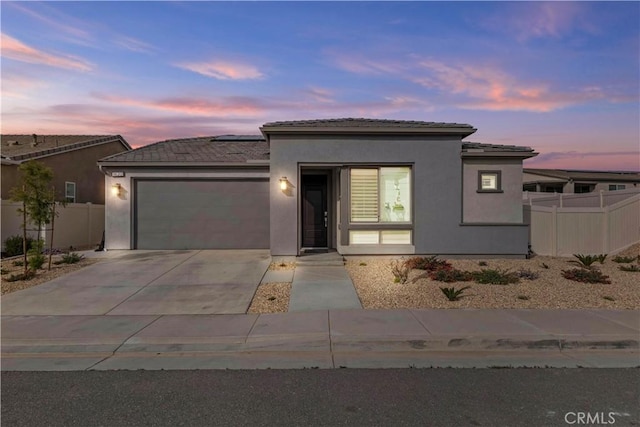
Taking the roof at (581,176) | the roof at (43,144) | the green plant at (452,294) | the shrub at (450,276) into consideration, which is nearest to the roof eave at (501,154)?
the shrub at (450,276)

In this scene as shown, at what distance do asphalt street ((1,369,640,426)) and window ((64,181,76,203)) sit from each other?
56.7 feet

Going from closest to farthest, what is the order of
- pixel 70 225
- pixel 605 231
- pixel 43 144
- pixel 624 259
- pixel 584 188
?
1. pixel 624 259
2. pixel 605 231
3. pixel 70 225
4. pixel 43 144
5. pixel 584 188

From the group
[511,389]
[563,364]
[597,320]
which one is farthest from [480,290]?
[511,389]

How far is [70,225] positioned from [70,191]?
17.0 feet

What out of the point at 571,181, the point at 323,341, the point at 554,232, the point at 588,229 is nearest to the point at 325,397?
the point at 323,341

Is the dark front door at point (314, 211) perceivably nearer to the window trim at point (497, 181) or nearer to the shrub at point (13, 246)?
the window trim at point (497, 181)

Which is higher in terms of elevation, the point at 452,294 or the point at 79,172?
the point at 79,172

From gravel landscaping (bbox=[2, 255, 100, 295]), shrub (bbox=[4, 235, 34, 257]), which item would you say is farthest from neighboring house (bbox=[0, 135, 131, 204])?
gravel landscaping (bbox=[2, 255, 100, 295])

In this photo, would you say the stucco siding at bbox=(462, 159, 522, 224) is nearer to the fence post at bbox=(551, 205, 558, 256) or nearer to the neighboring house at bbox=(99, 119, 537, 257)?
the neighboring house at bbox=(99, 119, 537, 257)

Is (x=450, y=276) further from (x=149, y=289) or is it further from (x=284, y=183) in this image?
(x=149, y=289)

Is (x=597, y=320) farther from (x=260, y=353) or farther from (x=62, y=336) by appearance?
(x=62, y=336)

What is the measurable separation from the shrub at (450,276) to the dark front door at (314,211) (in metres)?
5.27

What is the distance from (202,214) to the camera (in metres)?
15.2

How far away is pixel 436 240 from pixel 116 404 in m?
10.1
